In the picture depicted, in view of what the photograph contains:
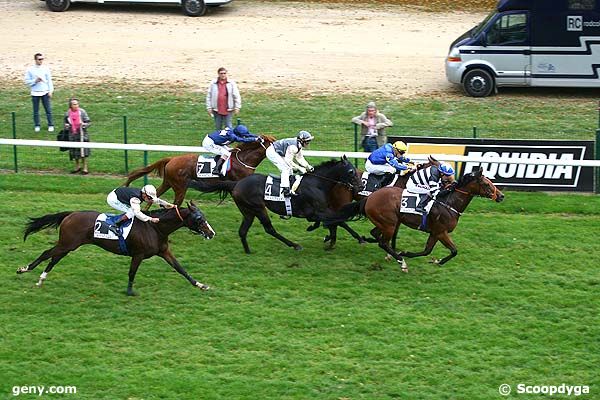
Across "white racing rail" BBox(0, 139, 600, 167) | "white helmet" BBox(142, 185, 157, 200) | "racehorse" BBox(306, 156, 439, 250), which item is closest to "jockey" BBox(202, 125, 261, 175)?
"white racing rail" BBox(0, 139, 600, 167)

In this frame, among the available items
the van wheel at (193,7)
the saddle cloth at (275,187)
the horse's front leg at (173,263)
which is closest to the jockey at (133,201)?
the horse's front leg at (173,263)

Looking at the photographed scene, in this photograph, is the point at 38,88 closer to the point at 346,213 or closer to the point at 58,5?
the point at 58,5

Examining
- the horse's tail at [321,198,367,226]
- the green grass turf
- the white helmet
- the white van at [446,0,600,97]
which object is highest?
the white van at [446,0,600,97]

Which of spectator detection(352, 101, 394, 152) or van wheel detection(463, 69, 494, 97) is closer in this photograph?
spectator detection(352, 101, 394, 152)

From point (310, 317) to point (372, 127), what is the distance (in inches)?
256

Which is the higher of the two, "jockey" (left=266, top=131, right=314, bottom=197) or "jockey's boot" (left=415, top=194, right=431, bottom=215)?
"jockey" (left=266, top=131, right=314, bottom=197)

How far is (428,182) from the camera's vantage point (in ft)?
55.4

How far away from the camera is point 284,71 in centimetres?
2756

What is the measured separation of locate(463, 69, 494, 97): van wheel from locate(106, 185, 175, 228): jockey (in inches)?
462

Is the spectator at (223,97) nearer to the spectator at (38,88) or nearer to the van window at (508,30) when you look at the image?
the spectator at (38,88)

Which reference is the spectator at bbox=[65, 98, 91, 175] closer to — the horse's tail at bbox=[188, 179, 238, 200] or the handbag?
the handbag

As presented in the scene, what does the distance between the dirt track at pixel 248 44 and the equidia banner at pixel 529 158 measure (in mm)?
5846

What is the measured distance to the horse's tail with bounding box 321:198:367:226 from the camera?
16969 millimetres

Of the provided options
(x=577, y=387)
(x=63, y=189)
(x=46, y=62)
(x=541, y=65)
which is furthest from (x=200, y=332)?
(x=46, y=62)
